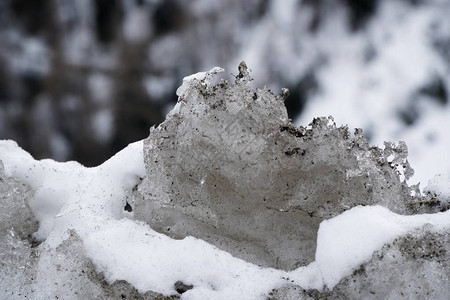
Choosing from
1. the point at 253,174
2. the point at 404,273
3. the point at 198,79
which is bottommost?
the point at 404,273

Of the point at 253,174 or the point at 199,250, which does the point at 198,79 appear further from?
the point at 199,250

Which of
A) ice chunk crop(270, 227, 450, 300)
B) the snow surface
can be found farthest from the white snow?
ice chunk crop(270, 227, 450, 300)

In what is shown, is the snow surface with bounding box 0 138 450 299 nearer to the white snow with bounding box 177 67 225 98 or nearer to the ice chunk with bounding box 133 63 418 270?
the ice chunk with bounding box 133 63 418 270

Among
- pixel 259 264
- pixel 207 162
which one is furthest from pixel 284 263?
pixel 207 162

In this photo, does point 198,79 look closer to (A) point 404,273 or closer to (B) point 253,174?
(B) point 253,174

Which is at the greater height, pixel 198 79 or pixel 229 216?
pixel 198 79

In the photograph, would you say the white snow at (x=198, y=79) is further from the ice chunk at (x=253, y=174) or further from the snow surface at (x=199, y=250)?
the snow surface at (x=199, y=250)

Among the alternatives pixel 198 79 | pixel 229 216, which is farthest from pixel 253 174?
pixel 198 79

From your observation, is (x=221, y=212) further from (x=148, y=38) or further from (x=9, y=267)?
(x=148, y=38)

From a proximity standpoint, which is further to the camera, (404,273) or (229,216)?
(229,216)
